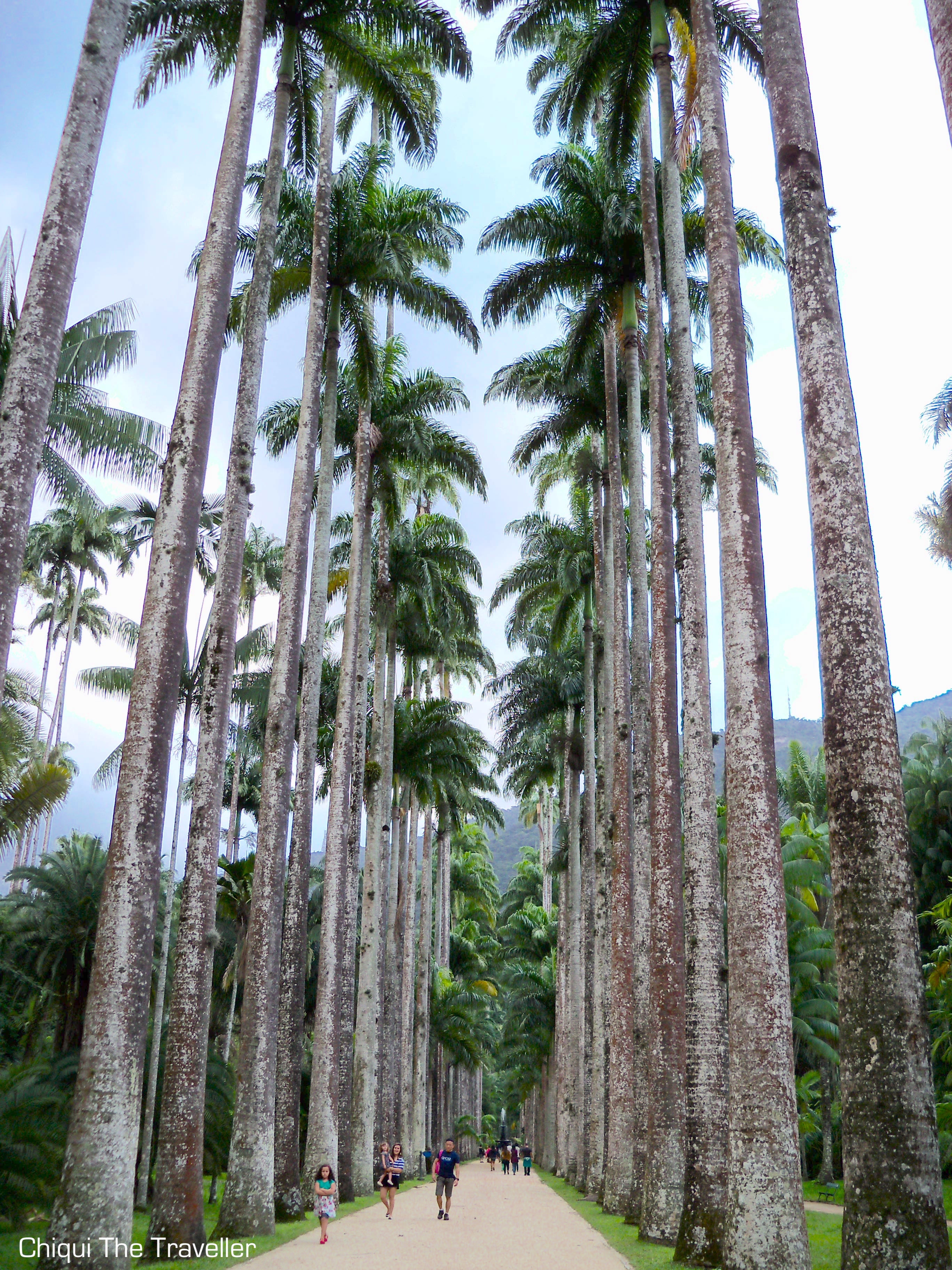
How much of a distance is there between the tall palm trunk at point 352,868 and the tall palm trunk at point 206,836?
7.39 metres

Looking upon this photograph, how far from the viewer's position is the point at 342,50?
16.6 metres

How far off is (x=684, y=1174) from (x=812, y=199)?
10.2m

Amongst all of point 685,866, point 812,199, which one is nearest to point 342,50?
point 812,199

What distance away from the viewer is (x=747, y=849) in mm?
8703

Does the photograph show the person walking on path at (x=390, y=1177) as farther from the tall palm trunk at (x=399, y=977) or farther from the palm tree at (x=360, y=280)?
the tall palm trunk at (x=399, y=977)

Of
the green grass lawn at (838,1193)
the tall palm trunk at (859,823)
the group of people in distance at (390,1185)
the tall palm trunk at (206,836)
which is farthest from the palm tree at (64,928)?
the tall palm trunk at (859,823)

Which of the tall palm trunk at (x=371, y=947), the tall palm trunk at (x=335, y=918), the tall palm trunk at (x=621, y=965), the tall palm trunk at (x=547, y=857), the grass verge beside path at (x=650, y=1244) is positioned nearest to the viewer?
the grass verge beside path at (x=650, y=1244)

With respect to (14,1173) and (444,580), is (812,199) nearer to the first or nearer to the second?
(14,1173)

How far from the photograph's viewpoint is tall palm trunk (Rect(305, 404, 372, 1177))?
56.9 ft

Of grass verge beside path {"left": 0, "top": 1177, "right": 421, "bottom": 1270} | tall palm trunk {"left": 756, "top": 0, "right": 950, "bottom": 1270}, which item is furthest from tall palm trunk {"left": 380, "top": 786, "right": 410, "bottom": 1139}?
tall palm trunk {"left": 756, "top": 0, "right": 950, "bottom": 1270}

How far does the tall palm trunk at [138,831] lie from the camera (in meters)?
7.57

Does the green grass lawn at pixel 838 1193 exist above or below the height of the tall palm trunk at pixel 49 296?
below

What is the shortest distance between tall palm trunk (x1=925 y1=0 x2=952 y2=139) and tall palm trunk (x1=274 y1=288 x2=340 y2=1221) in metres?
13.5

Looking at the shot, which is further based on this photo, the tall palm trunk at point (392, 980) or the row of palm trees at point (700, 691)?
the tall palm trunk at point (392, 980)
